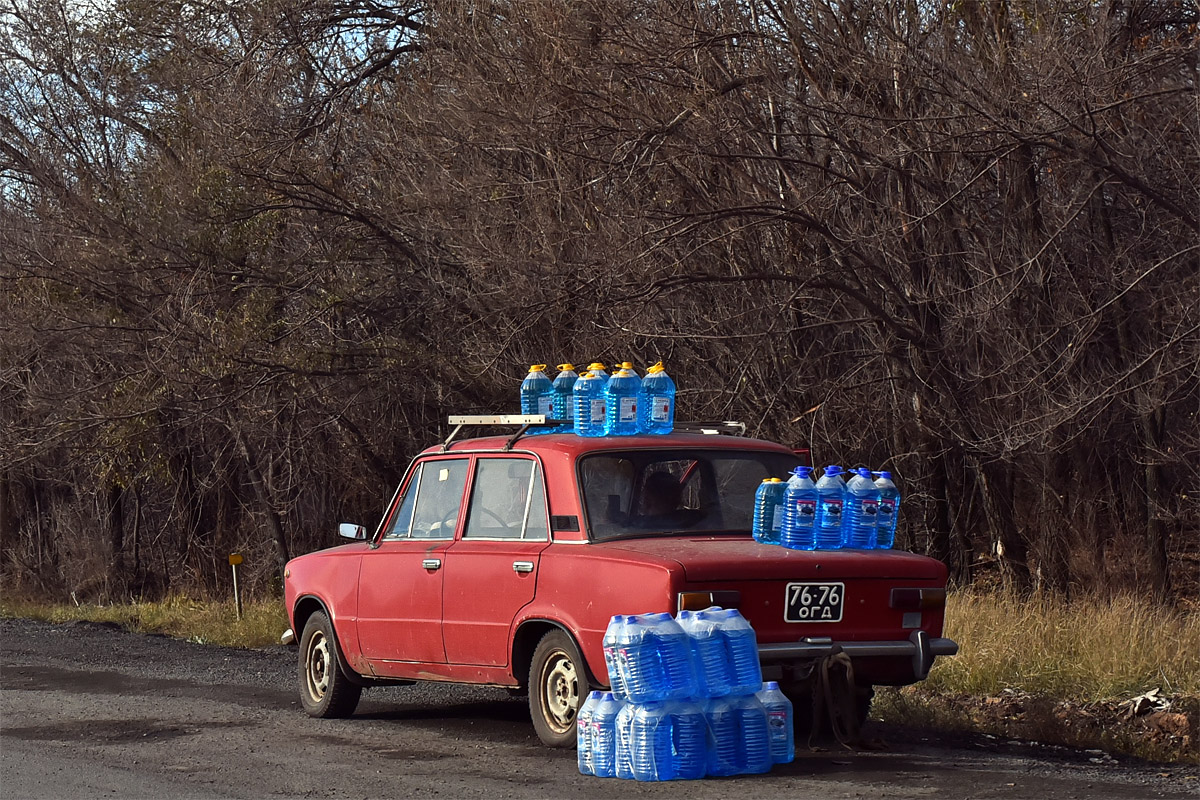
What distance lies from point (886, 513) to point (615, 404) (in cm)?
165

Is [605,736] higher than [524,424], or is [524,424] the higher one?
[524,424]

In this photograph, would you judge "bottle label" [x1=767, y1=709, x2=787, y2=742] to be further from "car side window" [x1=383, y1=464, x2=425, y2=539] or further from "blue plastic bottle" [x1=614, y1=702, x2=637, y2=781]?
"car side window" [x1=383, y1=464, x2=425, y2=539]

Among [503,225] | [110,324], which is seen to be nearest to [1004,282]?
[503,225]

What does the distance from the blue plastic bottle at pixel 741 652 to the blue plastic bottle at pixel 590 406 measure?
1944 mm

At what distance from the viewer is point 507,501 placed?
8547 mm

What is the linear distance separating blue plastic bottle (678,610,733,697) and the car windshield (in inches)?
44.9

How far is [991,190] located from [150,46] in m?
11.4

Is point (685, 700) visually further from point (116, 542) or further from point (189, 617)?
point (116, 542)

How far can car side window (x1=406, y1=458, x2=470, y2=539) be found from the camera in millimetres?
8969

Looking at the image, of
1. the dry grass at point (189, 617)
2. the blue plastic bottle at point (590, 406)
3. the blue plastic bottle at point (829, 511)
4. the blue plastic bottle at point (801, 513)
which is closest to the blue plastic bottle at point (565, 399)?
the blue plastic bottle at point (590, 406)

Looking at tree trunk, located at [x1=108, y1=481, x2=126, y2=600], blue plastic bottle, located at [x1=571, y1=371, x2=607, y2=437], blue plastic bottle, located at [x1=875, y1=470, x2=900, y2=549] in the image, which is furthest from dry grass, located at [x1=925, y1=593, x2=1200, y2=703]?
tree trunk, located at [x1=108, y1=481, x2=126, y2=600]

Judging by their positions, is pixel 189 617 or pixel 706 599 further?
pixel 189 617

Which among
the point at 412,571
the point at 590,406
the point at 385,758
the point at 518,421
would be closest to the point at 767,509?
the point at 590,406

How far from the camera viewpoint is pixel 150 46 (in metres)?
19.6
